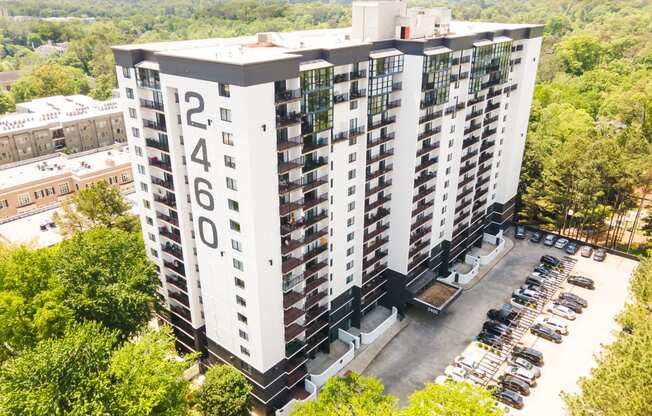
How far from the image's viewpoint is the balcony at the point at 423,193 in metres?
61.2

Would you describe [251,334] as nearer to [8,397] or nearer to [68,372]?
[68,372]

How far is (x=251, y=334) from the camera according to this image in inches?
1821

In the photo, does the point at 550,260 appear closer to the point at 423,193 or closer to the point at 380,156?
the point at 423,193

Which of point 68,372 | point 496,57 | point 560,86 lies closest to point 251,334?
point 68,372

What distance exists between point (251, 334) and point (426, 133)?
32643mm

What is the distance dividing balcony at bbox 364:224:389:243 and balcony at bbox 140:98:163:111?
28.1 metres

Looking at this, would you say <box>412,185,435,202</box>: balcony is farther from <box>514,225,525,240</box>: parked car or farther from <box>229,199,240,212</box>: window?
<box>514,225,525,240</box>: parked car

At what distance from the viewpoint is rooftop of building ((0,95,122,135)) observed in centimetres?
10950

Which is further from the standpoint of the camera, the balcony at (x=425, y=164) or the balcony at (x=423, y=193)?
the balcony at (x=423, y=193)

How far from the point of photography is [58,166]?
96062 mm

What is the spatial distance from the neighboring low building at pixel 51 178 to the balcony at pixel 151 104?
4999cm

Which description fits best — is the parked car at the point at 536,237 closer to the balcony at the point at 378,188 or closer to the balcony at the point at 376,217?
the balcony at the point at 376,217

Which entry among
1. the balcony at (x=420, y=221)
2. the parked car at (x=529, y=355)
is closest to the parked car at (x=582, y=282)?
the parked car at (x=529, y=355)

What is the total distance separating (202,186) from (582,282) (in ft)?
199
